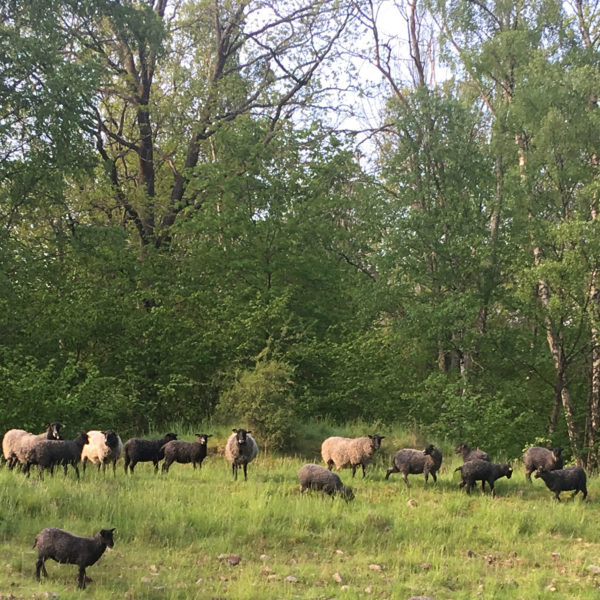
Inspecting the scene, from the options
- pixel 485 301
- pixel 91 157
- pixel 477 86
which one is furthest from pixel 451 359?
pixel 91 157

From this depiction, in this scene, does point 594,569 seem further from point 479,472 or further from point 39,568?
point 39,568

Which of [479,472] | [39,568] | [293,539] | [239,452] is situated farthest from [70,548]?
[479,472]

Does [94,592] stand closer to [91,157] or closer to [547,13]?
[91,157]

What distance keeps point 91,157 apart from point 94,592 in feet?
61.7

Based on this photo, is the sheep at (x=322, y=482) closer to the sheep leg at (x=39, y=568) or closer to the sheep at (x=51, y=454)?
the sheep at (x=51, y=454)

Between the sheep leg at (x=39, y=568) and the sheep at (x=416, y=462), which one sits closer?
the sheep leg at (x=39, y=568)

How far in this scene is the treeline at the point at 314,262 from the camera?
69.6 feet

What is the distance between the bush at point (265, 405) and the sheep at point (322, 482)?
230 inches

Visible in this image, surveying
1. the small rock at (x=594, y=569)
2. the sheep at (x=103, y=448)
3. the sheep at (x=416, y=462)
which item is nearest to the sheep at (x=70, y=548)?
the sheep at (x=103, y=448)

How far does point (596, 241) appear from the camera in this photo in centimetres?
1945

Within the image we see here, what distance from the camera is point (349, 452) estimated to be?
48.6ft

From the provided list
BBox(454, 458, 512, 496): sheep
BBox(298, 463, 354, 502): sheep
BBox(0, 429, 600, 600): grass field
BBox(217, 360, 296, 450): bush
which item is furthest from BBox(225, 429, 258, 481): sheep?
BBox(454, 458, 512, 496): sheep

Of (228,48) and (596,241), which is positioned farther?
(228,48)

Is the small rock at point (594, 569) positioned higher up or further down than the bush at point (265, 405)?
further down
